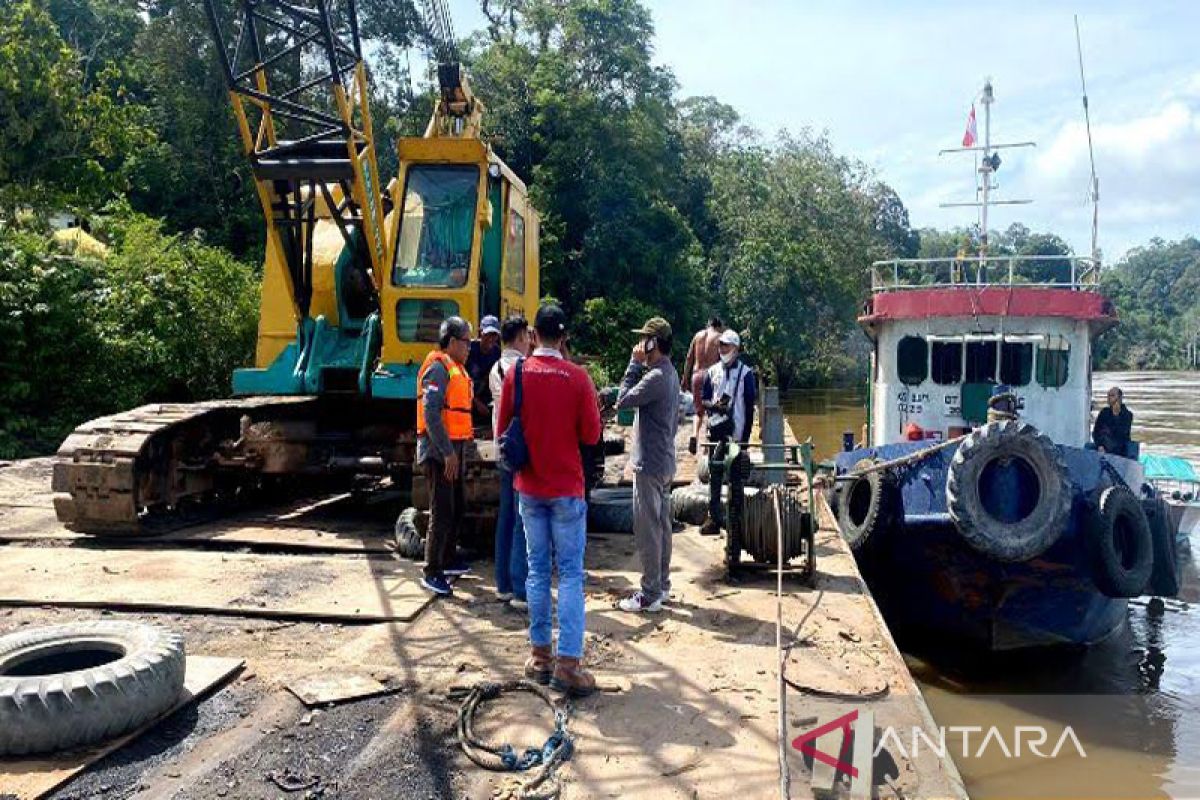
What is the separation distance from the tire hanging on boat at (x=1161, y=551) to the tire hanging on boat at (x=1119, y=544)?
2.73ft

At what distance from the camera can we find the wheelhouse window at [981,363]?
9.71m

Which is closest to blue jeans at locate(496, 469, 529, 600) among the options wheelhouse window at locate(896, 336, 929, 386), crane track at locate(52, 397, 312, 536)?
crane track at locate(52, 397, 312, 536)

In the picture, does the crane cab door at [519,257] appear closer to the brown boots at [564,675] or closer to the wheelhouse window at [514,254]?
the wheelhouse window at [514,254]

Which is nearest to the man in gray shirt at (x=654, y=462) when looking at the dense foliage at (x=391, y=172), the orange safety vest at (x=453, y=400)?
the orange safety vest at (x=453, y=400)

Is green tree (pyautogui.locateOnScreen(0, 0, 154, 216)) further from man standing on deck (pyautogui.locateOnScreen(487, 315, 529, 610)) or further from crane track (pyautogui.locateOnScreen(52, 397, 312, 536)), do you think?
man standing on deck (pyautogui.locateOnScreen(487, 315, 529, 610))

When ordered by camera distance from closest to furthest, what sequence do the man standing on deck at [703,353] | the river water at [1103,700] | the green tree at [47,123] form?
1. the river water at [1103,700]
2. the man standing on deck at [703,353]
3. the green tree at [47,123]

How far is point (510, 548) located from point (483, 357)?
219cm

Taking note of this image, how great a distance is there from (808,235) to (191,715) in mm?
32847

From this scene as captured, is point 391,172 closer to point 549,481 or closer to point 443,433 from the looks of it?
point 443,433

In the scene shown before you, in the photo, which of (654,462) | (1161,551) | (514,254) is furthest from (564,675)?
(1161,551)

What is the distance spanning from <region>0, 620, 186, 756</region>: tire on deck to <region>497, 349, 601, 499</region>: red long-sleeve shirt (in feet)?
5.68

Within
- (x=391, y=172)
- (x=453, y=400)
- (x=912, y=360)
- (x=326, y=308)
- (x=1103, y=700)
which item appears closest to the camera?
(x=453, y=400)

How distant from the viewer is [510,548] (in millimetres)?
5621

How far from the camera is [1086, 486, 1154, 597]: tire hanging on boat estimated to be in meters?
7.07
